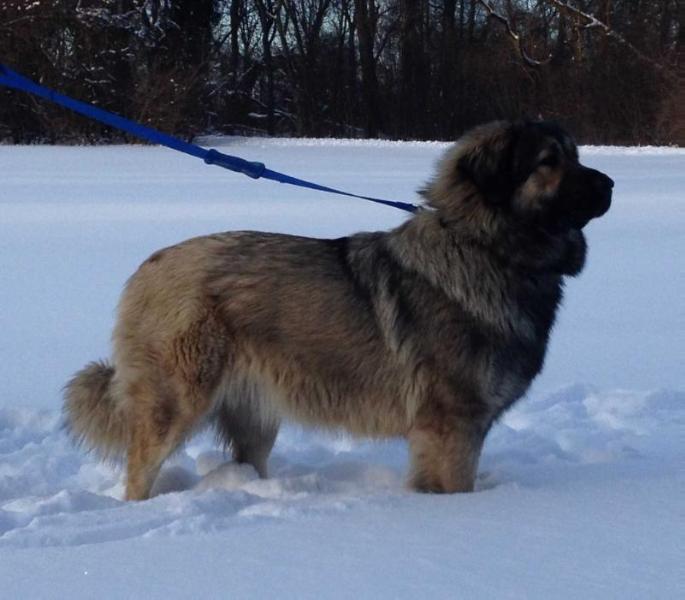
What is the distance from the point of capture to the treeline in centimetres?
2975

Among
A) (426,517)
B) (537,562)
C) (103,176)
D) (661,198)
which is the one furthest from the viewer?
(103,176)

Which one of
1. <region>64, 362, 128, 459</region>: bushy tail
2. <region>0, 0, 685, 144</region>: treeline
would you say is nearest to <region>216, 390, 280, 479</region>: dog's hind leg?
<region>64, 362, 128, 459</region>: bushy tail

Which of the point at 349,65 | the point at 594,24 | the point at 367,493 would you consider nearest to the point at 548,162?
the point at 367,493

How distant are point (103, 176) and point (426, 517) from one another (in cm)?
1502

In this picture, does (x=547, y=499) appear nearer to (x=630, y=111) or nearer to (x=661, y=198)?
(x=661, y=198)

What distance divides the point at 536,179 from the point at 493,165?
157 millimetres

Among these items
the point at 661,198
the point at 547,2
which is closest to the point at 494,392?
the point at 661,198

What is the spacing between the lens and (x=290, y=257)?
377 centimetres

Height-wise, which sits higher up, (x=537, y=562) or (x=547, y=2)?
(x=547, y=2)

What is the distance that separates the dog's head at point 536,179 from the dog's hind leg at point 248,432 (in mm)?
1157

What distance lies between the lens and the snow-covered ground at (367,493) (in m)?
2.41

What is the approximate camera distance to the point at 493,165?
362cm

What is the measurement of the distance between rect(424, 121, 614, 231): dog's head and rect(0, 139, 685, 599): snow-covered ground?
35cm

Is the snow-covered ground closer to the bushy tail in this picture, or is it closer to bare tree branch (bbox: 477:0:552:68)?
the bushy tail
